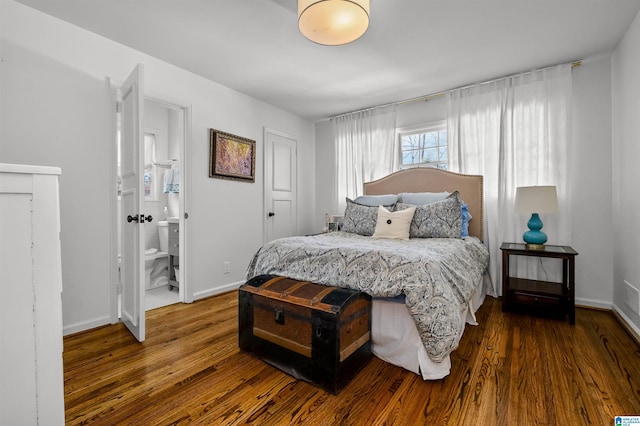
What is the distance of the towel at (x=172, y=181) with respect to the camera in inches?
169

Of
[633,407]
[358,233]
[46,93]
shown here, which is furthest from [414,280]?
[46,93]

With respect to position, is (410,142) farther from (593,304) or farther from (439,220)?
(593,304)

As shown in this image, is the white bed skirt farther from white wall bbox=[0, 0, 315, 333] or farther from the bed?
white wall bbox=[0, 0, 315, 333]

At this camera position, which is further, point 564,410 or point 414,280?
point 414,280

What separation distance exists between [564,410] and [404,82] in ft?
10.1

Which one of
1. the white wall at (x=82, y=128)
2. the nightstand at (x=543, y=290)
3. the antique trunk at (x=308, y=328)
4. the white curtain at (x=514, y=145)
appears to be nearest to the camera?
the antique trunk at (x=308, y=328)

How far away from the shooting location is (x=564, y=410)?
1.41m

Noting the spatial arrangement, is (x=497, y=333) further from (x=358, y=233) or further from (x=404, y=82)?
(x=404, y=82)

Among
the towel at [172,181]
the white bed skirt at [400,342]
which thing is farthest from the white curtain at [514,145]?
the towel at [172,181]

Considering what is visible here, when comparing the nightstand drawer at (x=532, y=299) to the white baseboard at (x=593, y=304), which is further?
the white baseboard at (x=593, y=304)

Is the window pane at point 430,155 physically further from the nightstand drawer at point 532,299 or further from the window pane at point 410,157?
the nightstand drawer at point 532,299

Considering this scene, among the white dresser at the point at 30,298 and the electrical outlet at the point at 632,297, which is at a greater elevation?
the white dresser at the point at 30,298

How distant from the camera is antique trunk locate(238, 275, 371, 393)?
5.18 feet

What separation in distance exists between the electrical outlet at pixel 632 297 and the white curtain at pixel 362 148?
2489mm
